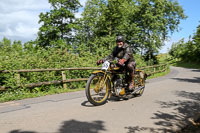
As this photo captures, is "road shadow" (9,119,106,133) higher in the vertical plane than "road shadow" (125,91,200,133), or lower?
higher

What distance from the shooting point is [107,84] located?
222 inches

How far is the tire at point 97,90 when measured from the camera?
4.98m

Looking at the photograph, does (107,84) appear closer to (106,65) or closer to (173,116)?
(106,65)

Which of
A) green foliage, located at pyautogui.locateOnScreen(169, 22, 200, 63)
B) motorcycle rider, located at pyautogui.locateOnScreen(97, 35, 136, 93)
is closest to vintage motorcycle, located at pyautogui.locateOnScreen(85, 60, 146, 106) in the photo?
motorcycle rider, located at pyautogui.locateOnScreen(97, 35, 136, 93)

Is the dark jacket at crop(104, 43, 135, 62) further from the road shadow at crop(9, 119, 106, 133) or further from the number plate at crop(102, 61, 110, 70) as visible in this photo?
the road shadow at crop(9, 119, 106, 133)

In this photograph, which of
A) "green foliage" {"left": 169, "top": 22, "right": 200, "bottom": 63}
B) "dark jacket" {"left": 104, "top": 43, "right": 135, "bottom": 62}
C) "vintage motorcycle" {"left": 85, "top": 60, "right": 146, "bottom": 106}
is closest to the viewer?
"vintage motorcycle" {"left": 85, "top": 60, "right": 146, "bottom": 106}

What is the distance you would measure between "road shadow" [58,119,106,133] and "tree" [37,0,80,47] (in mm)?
26936

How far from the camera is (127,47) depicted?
5965mm

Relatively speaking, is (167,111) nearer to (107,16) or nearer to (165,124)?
(165,124)

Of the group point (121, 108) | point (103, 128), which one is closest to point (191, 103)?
point (121, 108)

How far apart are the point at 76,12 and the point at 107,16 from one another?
5.63 meters

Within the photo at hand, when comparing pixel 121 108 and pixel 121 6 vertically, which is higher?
pixel 121 6

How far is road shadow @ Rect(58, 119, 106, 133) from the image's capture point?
3.35 m

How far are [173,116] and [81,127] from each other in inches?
87.2
